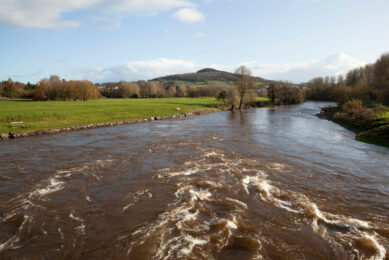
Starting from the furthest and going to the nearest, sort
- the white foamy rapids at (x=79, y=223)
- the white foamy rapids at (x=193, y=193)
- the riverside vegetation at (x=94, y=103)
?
the riverside vegetation at (x=94, y=103), the white foamy rapids at (x=193, y=193), the white foamy rapids at (x=79, y=223)

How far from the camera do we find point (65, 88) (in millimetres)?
77750

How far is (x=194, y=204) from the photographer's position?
9.95m

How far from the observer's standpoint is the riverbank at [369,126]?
74.4 feet

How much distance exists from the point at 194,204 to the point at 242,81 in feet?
186

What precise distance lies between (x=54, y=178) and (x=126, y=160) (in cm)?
482

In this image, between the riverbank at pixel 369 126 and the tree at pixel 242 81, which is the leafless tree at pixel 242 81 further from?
the riverbank at pixel 369 126

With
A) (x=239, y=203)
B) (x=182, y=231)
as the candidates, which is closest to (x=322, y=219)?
(x=239, y=203)

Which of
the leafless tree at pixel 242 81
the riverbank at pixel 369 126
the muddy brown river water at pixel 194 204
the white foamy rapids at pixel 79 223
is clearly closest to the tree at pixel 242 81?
the leafless tree at pixel 242 81

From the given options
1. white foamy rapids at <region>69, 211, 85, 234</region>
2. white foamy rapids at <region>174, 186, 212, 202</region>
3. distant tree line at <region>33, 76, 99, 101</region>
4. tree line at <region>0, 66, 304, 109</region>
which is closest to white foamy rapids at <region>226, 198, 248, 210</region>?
white foamy rapids at <region>174, 186, 212, 202</region>

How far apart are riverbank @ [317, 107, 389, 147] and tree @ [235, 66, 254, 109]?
26.9 m

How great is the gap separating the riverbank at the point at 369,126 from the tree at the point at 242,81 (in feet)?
88.3

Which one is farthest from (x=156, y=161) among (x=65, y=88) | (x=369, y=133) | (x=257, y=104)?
(x=65, y=88)

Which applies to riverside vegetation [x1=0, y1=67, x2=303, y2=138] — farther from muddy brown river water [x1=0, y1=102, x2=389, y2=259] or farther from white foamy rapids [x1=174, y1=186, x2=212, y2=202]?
white foamy rapids [x1=174, y1=186, x2=212, y2=202]

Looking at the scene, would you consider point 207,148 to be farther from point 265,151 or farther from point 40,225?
point 40,225
